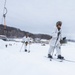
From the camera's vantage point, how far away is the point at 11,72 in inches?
191

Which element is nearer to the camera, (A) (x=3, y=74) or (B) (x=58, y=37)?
(A) (x=3, y=74)

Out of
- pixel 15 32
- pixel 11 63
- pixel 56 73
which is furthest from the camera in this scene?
pixel 15 32

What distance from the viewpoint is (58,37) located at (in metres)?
7.72

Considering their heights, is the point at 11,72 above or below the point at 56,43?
below

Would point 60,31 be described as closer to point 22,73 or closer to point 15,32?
point 22,73

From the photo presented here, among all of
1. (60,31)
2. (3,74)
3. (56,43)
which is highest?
(60,31)

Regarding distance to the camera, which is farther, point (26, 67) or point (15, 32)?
point (15, 32)

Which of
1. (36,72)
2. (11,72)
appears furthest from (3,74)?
(36,72)

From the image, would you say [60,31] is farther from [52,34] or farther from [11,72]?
[11,72]

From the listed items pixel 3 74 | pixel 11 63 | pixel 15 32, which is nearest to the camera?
pixel 3 74

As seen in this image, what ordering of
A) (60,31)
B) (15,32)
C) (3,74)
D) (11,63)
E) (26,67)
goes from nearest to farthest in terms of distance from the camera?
(3,74) → (26,67) → (11,63) → (60,31) → (15,32)

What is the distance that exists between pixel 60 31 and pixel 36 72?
3383 millimetres

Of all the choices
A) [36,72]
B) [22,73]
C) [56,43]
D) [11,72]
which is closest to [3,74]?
[11,72]

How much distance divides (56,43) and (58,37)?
10.0 inches
